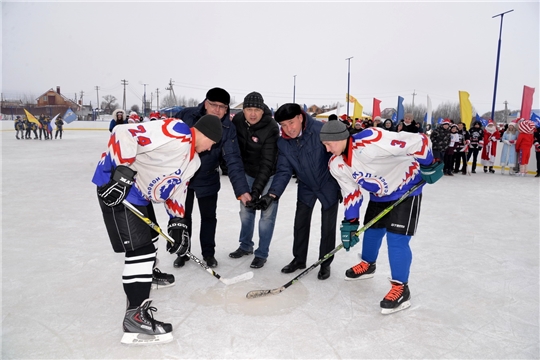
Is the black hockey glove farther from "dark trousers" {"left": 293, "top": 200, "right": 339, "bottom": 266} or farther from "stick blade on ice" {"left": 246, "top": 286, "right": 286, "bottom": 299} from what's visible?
"stick blade on ice" {"left": 246, "top": 286, "right": 286, "bottom": 299}

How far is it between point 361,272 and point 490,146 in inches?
325

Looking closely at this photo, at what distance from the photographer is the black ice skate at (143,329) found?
6.42ft

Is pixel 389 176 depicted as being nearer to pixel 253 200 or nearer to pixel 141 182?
pixel 253 200

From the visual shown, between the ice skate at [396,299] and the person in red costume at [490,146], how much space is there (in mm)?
8153

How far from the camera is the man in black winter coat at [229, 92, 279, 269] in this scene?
9.24 ft

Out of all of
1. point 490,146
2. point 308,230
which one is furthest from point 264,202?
point 490,146

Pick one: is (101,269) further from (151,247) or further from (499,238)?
(499,238)

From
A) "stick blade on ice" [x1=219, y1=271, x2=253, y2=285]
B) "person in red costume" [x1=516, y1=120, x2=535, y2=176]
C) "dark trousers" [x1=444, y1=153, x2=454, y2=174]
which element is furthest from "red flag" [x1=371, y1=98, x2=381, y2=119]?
"stick blade on ice" [x1=219, y1=271, x2=253, y2=285]

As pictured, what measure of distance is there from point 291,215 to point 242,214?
1501 millimetres

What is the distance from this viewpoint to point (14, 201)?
4789mm

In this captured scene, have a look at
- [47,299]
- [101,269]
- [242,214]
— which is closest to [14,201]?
[101,269]

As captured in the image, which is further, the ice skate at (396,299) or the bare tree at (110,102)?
the bare tree at (110,102)

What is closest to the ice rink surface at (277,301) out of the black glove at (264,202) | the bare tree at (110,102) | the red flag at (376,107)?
the black glove at (264,202)

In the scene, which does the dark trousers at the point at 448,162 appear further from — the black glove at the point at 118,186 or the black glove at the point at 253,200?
the black glove at the point at 118,186
